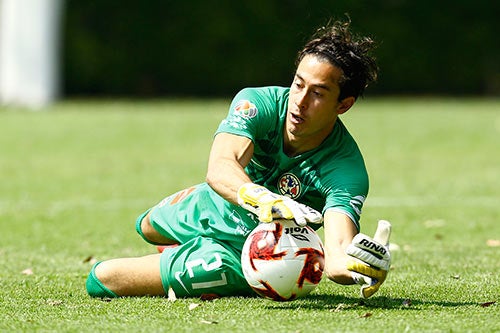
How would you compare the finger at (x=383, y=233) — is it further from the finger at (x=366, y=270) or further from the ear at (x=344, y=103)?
the ear at (x=344, y=103)

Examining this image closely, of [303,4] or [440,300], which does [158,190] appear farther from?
[303,4]

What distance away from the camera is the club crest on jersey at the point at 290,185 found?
589 centimetres

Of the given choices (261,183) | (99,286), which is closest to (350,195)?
(261,183)

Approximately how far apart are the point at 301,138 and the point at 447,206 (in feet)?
16.8

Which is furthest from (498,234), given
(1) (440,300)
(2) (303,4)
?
(2) (303,4)

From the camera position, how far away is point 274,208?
5207 millimetres

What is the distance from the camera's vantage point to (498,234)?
8812 mm

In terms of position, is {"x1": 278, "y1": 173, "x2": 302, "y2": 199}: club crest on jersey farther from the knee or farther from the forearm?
the knee

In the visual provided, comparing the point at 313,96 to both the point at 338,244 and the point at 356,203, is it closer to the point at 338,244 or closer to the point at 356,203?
the point at 356,203

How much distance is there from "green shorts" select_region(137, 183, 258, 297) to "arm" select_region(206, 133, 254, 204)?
43 centimetres

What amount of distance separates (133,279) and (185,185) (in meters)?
6.08

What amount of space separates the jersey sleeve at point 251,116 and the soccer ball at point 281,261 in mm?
550

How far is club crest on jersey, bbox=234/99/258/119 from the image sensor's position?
5.77m

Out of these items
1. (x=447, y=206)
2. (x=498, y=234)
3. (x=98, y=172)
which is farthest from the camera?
(x=98, y=172)
